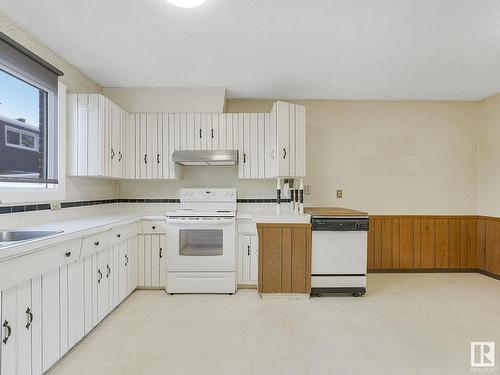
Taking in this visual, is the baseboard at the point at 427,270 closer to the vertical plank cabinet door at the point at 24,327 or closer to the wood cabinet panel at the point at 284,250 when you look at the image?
the wood cabinet panel at the point at 284,250

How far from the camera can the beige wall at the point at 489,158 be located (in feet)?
12.3

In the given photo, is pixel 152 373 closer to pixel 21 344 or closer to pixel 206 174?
pixel 21 344

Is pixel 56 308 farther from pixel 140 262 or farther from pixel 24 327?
pixel 140 262

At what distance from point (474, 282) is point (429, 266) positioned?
526 millimetres

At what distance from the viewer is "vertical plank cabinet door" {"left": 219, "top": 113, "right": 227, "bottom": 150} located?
3.57 metres

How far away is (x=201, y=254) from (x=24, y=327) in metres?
1.77

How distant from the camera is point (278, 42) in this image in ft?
7.91

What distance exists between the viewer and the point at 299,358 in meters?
1.97

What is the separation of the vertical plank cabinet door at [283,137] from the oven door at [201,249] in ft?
2.75

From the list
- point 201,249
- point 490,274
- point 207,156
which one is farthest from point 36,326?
point 490,274

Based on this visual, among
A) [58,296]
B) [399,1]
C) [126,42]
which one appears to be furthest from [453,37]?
[58,296]

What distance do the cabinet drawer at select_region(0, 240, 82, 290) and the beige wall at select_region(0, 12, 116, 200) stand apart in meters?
1.06

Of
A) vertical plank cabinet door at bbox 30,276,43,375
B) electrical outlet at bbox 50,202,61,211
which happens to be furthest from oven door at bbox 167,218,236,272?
vertical plank cabinet door at bbox 30,276,43,375

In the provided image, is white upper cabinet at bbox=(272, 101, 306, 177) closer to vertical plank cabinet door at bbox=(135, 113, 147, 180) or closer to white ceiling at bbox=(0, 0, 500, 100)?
white ceiling at bbox=(0, 0, 500, 100)
